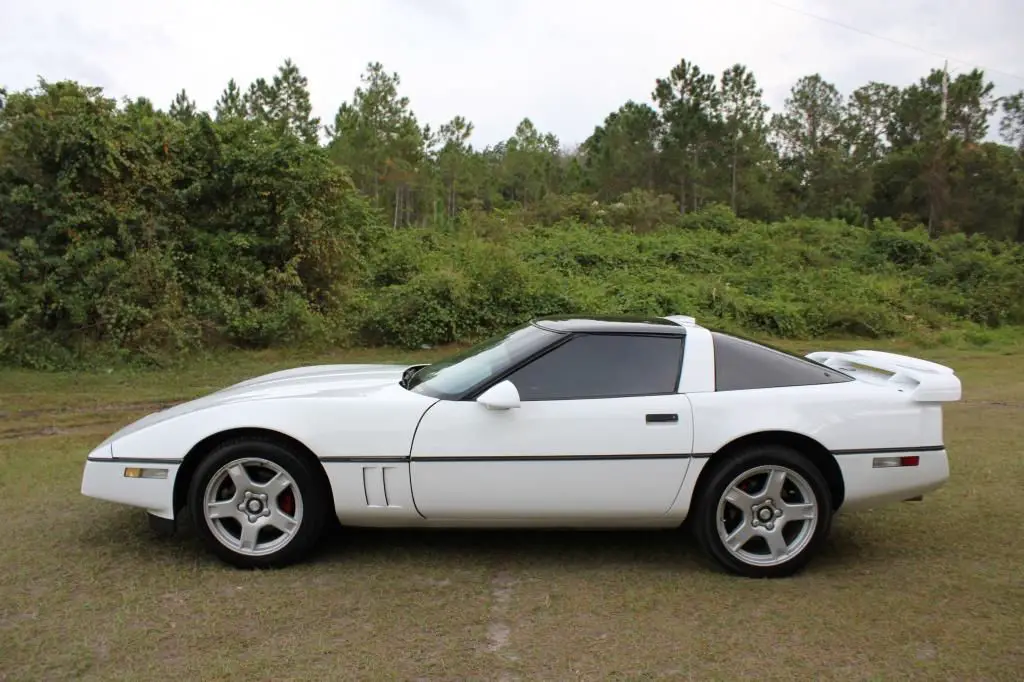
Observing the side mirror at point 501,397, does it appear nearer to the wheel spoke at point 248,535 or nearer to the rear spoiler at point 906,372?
the wheel spoke at point 248,535

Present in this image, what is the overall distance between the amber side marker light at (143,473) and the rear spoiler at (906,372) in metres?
3.68

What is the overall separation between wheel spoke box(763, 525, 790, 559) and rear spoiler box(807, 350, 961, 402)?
99 cm

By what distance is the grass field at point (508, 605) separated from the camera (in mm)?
3029

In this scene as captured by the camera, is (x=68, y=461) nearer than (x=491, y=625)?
No

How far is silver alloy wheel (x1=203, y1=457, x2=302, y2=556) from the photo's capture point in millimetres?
3902

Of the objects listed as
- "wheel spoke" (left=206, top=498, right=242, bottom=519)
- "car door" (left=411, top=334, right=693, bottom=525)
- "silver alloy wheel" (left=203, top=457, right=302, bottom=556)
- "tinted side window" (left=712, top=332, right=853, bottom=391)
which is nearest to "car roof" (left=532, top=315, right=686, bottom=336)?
"tinted side window" (left=712, top=332, right=853, bottom=391)

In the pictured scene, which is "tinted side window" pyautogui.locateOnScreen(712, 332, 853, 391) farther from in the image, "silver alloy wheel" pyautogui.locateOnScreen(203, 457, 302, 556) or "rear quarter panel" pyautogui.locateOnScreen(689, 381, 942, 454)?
"silver alloy wheel" pyautogui.locateOnScreen(203, 457, 302, 556)

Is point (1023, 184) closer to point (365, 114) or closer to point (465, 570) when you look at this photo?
point (365, 114)

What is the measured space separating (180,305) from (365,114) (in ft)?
85.9

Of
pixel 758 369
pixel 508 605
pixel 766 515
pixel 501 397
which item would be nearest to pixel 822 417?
pixel 758 369

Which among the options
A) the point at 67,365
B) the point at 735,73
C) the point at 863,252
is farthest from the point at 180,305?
the point at 735,73

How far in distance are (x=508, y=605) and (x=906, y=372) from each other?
2.48m

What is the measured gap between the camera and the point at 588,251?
24281mm

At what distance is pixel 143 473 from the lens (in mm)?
3912
